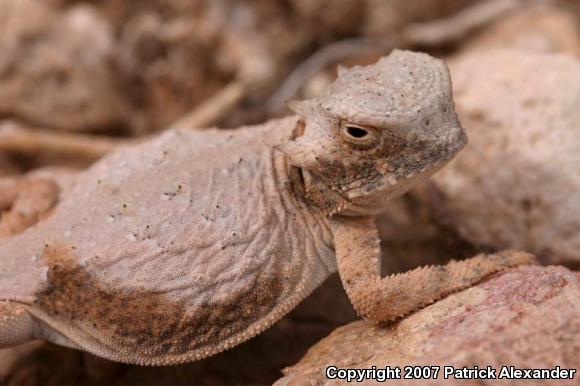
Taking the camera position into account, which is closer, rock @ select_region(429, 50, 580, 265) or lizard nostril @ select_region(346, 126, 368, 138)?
lizard nostril @ select_region(346, 126, 368, 138)

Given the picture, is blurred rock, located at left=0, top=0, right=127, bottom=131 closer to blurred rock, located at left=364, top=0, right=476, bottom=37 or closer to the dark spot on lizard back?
blurred rock, located at left=364, top=0, right=476, bottom=37

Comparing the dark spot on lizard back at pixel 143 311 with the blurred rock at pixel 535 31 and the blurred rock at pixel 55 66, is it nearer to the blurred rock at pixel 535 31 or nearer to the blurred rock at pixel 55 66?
the blurred rock at pixel 55 66

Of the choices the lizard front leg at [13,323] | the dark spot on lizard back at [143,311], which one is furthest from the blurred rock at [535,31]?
the lizard front leg at [13,323]

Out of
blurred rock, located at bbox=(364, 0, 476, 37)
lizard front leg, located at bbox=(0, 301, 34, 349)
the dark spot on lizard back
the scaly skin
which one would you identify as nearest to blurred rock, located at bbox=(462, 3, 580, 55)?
blurred rock, located at bbox=(364, 0, 476, 37)

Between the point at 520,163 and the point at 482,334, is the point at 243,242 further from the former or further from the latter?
the point at 520,163

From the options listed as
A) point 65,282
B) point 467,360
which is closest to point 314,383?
point 467,360
